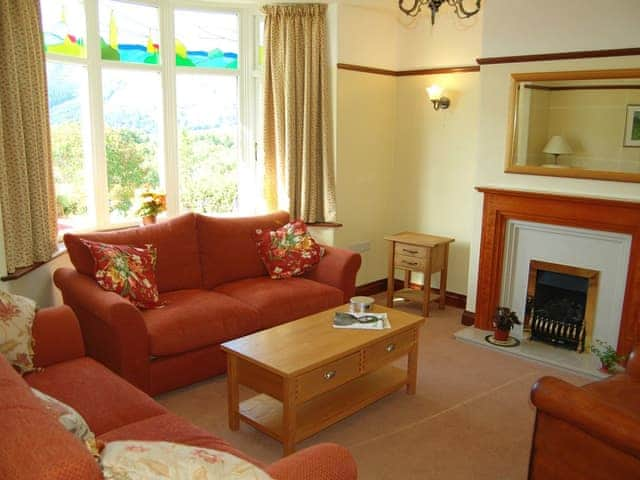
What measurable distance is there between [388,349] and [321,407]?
1.70 ft

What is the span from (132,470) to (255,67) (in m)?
4.45

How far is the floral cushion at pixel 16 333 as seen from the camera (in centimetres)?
265

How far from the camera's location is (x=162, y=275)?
13.4ft

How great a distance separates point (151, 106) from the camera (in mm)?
4855

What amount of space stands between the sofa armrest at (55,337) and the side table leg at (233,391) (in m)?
0.76

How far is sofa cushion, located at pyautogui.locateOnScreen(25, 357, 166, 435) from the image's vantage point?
2389mm

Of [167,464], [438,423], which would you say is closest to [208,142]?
[438,423]

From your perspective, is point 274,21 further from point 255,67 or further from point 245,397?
point 245,397

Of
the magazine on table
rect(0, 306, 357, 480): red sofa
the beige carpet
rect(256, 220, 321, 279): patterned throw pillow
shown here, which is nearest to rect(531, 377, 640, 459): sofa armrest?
the beige carpet

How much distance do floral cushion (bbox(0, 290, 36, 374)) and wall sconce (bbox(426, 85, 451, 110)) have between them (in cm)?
378

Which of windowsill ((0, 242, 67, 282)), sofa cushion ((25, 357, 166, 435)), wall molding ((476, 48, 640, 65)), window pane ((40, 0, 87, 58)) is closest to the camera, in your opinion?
sofa cushion ((25, 357, 166, 435))

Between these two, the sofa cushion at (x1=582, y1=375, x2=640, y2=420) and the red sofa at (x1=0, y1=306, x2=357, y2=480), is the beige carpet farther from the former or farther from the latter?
the red sofa at (x1=0, y1=306, x2=357, y2=480)

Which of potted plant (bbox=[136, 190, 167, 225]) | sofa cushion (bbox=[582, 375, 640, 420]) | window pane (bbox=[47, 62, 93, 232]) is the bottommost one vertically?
sofa cushion (bbox=[582, 375, 640, 420])

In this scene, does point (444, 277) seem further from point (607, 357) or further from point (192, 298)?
point (192, 298)
